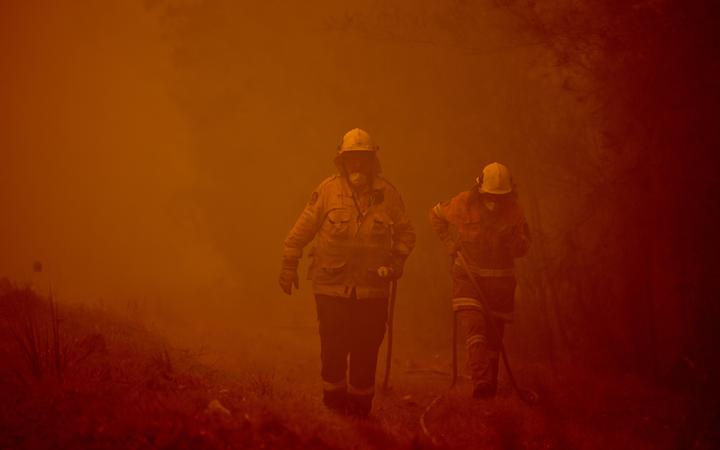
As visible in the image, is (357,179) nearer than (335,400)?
No

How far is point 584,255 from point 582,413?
2.76 meters

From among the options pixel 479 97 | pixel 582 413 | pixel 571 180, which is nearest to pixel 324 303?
pixel 582 413

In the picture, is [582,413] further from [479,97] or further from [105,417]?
[479,97]

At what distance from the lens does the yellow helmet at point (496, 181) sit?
5867mm

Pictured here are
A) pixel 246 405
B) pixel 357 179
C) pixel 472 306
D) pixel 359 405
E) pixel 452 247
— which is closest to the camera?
pixel 246 405

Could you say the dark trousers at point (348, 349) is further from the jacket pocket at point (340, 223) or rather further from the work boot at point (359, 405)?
the jacket pocket at point (340, 223)

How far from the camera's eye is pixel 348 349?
5.17 meters

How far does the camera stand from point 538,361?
7883 millimetres

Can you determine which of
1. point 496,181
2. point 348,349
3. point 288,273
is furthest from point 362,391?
point 496,181

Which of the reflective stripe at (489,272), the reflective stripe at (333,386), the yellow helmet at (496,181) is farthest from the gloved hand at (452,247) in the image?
the reflective stripe at (333,386)

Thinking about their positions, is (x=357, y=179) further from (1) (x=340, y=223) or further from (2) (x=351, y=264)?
(2) (x=351, y=264)

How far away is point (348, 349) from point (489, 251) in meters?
1.86

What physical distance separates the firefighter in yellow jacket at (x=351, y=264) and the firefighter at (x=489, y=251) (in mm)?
822

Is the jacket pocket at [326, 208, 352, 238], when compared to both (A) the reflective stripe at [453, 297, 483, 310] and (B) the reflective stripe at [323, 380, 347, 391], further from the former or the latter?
(A) the reflective stripe at [453, 297, 483, 310]
